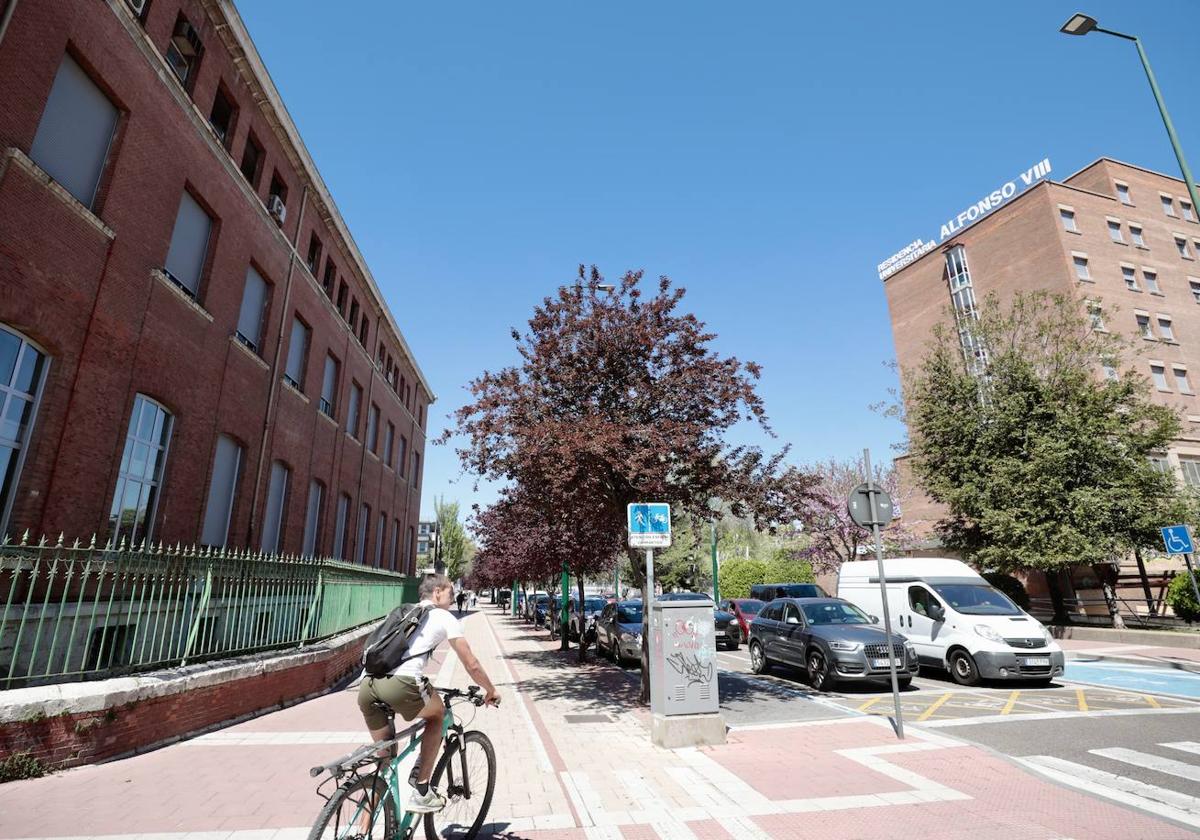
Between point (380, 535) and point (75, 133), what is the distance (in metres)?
21.1

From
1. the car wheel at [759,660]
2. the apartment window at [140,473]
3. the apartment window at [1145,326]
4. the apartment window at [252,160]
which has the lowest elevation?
the car wheel at [759,660]

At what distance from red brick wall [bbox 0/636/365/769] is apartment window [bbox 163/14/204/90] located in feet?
38.2

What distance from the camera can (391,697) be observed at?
3.85 meters

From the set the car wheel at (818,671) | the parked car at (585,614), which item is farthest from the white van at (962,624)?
the parked car at (585,614)

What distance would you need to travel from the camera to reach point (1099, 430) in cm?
2067

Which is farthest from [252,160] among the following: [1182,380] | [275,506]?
[1182,380]

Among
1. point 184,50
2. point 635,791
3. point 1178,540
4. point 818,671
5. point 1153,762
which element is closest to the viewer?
point 635,791

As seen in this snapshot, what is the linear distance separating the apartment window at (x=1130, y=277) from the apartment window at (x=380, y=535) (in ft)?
141

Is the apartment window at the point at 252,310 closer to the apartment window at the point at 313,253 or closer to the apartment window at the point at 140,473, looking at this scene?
the apartment window at the point at 140,473

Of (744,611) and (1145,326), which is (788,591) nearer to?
(744,611)

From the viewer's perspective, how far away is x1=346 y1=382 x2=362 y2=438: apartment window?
23.5 meters

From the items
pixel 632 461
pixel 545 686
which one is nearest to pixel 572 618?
pixel 545 686

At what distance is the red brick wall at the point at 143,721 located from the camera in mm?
5238

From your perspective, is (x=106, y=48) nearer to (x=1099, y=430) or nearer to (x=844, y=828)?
(x=844, y=828)
